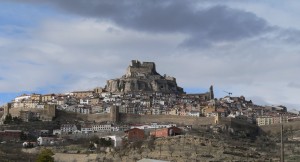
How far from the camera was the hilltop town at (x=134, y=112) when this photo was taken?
2473 inches

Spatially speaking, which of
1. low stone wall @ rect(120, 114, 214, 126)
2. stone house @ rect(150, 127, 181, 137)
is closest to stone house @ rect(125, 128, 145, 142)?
stone house @ rect(150, 127, 181, 137)

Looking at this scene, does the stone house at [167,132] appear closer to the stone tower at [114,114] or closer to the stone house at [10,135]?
the stone house at [10,135]

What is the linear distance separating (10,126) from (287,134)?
27794mm


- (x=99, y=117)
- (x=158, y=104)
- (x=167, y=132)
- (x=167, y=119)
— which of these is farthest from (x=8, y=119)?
(x=158, y=104)

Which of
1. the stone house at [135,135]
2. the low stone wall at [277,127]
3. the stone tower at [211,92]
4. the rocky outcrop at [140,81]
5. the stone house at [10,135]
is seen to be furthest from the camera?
the stone tower at [211,92]

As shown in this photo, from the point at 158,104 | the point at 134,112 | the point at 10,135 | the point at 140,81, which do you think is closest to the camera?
the point at 10,135

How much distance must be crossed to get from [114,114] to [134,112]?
18.7 feet

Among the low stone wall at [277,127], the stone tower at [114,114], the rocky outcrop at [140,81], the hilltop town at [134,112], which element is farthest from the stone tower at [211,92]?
the stone tower at [114,114]

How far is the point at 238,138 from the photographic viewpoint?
61719 millimetres

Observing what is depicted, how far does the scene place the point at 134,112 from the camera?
77000 millimetres

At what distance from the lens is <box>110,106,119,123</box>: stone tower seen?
7115 centimetres

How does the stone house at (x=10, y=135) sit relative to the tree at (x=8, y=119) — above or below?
below

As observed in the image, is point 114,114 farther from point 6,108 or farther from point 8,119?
point 6,108

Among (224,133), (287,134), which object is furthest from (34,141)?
(287,134)
